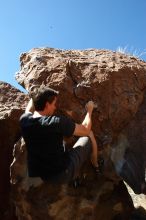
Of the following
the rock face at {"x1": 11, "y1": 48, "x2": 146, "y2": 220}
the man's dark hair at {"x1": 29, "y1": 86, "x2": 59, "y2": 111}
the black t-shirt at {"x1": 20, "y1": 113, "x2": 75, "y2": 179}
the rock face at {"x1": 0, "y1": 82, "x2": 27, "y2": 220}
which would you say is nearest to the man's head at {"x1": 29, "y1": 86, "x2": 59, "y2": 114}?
the man's dark hair at {"x1": 29, "y1": 86, "x2": 59, "y2": 111}

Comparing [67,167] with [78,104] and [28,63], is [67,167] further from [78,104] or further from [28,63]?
[28,63]

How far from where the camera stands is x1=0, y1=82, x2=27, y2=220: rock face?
6.22m

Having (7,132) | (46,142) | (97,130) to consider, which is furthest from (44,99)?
(7,132)

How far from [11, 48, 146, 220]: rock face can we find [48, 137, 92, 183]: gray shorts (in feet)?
2.09

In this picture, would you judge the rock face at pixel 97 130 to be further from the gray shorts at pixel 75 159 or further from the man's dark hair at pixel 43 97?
the man's dark hair at pixel 43 97

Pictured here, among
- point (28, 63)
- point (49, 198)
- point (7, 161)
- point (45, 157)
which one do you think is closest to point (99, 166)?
point (49, 198)

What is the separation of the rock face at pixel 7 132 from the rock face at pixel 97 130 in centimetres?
40

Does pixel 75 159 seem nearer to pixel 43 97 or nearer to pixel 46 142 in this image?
pixel 46 142

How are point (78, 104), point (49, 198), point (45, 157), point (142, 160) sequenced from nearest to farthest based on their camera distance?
point (45, 157)
point (49, 198)
point (78, 104)
point (142, 160)

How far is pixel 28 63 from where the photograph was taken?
6414mm

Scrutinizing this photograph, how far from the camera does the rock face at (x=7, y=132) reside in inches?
245

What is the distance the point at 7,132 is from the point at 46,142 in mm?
1773

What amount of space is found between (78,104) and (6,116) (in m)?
1.25

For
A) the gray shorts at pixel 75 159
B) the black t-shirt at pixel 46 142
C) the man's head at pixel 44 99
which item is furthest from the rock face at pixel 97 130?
the man's head at pixel 44 99
